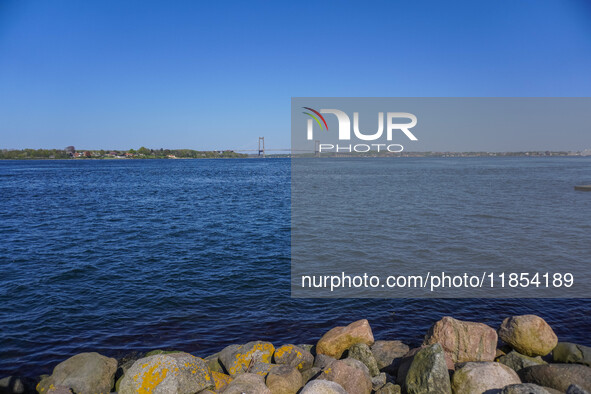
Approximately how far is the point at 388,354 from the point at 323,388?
376 cm

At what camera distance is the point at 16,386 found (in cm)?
1087

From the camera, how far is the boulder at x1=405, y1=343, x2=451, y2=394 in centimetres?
923

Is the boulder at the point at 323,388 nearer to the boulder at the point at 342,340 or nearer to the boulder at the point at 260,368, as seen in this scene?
the boulder at the point at 260,368

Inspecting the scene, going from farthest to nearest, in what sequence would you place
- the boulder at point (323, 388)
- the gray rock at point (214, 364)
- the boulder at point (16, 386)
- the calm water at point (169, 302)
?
the calm water at point (169, 302) → the gray rock at point (214, 364) → the boulder at point (16, 386) → the boulder at point (323, 388)

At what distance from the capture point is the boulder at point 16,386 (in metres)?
10.8

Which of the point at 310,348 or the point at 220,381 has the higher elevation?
the point at 220,381

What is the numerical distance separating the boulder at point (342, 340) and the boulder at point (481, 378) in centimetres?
307

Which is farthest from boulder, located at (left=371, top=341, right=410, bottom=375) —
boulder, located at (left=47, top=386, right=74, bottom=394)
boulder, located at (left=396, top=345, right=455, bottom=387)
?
boulder, located at (left=47, top=386, right=74, bottom=394)

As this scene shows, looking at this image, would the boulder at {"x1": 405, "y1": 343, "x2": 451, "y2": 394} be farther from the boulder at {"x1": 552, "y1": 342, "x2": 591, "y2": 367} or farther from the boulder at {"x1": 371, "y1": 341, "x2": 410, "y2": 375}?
the boulder at {"x1": 552, "y1": 342, "x2": 591, "y2": 367}

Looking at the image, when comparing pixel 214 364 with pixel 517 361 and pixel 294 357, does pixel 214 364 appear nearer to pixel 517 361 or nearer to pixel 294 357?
pixel 294 357

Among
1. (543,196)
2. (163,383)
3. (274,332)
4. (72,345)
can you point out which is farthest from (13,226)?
(543,196)

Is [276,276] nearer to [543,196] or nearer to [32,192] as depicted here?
[543,196]

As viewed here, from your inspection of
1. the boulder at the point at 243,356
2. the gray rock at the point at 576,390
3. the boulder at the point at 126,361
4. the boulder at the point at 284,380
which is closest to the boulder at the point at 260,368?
the boulder at the point at 243,356

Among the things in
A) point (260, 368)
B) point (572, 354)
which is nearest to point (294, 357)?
point (260, 368)
